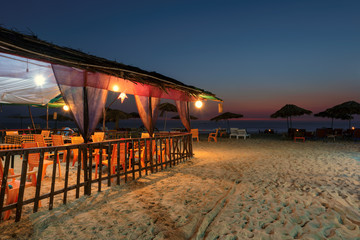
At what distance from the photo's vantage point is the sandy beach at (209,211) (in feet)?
7.54

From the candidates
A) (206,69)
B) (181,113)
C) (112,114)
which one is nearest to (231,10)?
(206,69)

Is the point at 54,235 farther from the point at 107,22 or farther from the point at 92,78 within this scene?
the point at 107,22

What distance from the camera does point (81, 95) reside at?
367cm

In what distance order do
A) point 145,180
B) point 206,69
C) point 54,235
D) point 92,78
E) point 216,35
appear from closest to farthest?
1. point 54,235
2. point 92,78
3. point 145,180
4. point 216,35
5. point 206,69

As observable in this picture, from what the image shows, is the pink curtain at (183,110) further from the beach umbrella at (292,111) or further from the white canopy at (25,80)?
the beach umbrella at (292,111)

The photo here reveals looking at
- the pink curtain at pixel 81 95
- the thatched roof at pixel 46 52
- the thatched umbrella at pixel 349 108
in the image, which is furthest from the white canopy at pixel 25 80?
the thatched umbrella at pixel 349 108

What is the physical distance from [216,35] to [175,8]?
243 inches

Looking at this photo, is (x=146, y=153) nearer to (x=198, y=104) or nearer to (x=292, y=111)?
(x=198, y=104)

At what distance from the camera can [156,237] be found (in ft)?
7.23

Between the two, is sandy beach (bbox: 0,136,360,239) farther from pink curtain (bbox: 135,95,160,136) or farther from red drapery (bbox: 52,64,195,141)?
pink curtain (bbox: 135,95,160,136)

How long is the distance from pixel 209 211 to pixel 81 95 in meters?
3.27

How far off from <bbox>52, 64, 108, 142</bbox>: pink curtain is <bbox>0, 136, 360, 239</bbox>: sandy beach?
1.46 metres

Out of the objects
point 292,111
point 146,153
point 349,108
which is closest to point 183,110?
point 146,153

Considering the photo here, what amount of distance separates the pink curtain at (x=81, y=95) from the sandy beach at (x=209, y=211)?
146 cm
